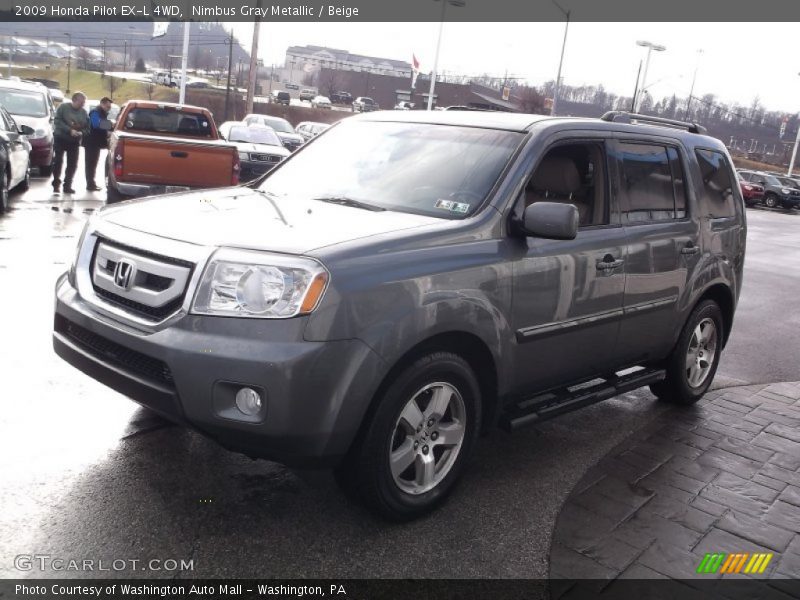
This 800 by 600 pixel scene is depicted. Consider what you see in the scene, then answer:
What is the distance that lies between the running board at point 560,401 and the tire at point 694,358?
0.42m

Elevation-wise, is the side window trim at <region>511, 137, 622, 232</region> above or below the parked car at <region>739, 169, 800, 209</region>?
above

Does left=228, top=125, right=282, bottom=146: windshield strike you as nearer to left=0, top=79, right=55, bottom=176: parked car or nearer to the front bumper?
left=0, top=79, right=55, bottom=176: parked car

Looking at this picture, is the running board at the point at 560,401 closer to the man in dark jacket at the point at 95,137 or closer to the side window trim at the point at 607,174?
the side window trim at the point at 607,174

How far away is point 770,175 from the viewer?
1588 inches

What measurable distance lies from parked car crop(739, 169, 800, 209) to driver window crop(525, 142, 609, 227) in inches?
1539

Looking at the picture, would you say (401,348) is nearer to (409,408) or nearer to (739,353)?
(409,408)

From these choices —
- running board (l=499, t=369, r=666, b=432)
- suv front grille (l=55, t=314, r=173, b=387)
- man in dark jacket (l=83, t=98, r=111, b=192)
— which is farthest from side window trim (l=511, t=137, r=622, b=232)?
man in dark jacket (l=83, t=98, r=111, b=192)

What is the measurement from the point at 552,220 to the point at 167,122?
11337mm

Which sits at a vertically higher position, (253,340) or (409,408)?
(253,340)

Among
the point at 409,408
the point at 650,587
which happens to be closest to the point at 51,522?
the point at 409,408

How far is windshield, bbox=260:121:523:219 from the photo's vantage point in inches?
161

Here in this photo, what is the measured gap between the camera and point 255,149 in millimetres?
18469

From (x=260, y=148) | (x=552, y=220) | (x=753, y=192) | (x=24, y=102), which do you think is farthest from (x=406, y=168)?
(x=753, y=192)

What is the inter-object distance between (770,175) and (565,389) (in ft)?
133
